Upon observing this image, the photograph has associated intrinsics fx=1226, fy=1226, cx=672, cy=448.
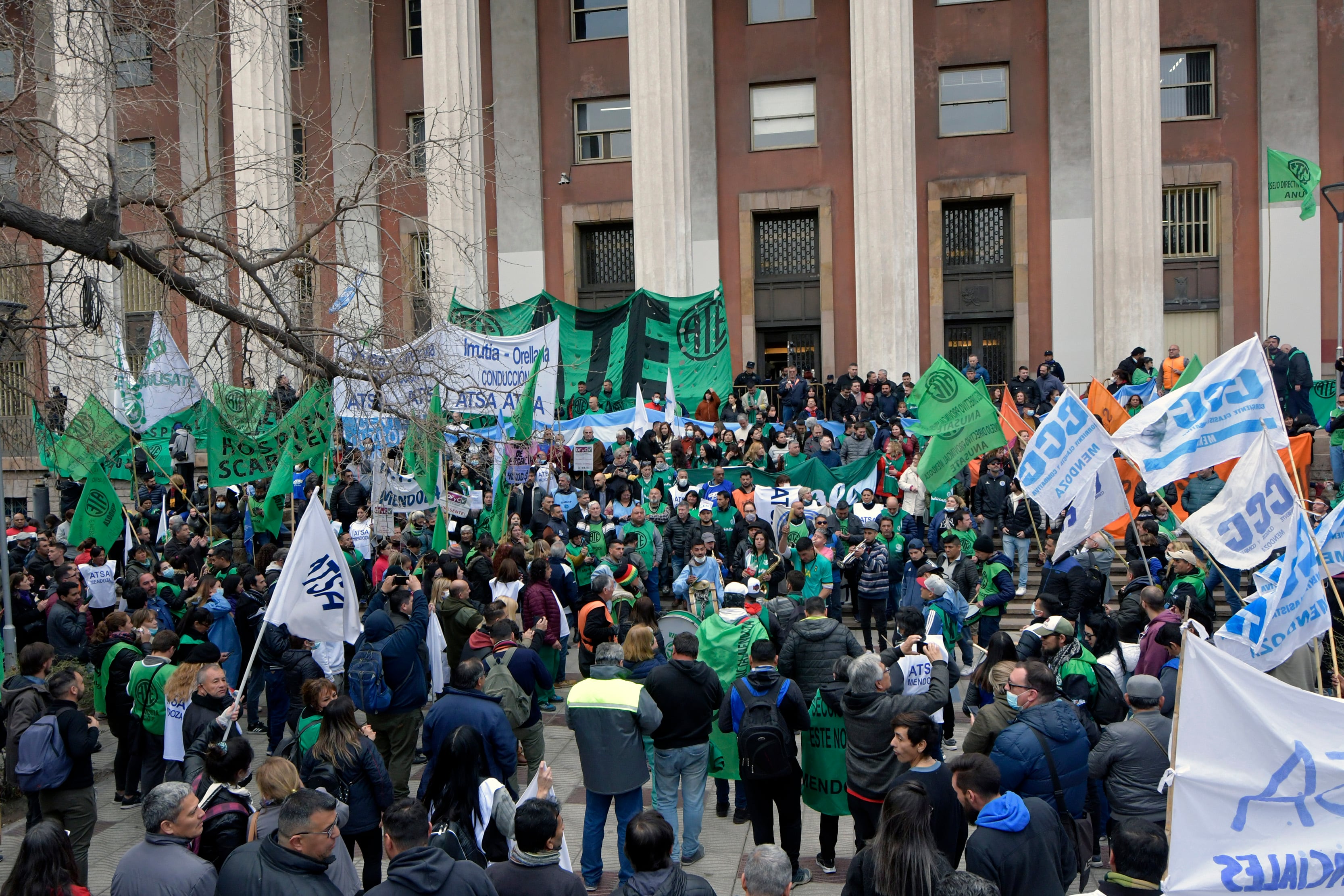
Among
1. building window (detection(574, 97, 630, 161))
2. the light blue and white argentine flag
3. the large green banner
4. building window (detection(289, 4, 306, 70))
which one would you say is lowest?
the light blue and white argentine flag

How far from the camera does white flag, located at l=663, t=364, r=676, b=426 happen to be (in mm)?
21188

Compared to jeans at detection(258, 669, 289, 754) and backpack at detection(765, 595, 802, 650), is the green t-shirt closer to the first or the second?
backpack at detection(765, 595, 802, 650)

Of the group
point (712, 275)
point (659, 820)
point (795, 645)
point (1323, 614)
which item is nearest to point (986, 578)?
point (795, 645)

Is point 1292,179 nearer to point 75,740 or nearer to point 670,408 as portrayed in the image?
point 670,408

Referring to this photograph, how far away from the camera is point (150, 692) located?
907 cm

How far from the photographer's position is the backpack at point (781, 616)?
10391 mm

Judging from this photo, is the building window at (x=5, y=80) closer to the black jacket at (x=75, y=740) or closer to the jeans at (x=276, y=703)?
the jeans at (x=276, y=703)

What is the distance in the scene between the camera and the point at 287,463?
16141 mm

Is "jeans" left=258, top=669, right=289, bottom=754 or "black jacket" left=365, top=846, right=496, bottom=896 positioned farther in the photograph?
"jeans" left=258, top=669, right=289, bottom=754

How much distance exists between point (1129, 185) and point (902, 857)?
23.2m

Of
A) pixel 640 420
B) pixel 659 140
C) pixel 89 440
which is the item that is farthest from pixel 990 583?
pixel 659 140

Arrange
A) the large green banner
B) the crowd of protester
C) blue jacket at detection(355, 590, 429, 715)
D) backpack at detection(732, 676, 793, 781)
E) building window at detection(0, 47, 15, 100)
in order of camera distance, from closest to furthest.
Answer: the crowd of protester → backpack at detection(732, 676, 793, 781) → blue jacket at detection(355, 590, 429, 715) → the large green banner → building window at detection(0, 47, 15, 100)

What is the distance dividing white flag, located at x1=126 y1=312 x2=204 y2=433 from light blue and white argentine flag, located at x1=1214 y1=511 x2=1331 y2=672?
37.3 feet

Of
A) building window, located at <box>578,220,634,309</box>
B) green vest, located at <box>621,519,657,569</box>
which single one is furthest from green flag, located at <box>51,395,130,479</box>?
building window, located at <box>578,220,634,309</box>
